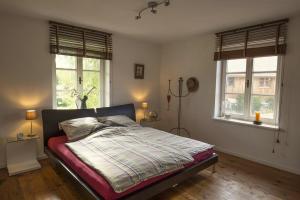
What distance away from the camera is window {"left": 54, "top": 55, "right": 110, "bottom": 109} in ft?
11.5

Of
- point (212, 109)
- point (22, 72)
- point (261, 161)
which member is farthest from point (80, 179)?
point (261, 161)

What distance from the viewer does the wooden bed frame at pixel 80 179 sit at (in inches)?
76.1

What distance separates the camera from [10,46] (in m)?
2.92

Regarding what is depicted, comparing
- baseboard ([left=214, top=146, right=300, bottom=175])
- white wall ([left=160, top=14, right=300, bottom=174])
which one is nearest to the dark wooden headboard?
white wall ([left=160, top=14, right=300, bottom=174])

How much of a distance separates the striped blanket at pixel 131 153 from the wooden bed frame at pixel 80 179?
129 mm

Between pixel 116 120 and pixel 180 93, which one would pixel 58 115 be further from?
pixel 180 93

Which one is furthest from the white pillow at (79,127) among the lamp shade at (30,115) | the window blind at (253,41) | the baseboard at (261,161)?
the window blind at (253,41)

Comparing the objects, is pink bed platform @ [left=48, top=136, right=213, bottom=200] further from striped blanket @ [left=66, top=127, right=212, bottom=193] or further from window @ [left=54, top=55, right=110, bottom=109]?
window @ [left=54, top=55, right=110, bottom=109]

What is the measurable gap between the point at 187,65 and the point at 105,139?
2.62 meters

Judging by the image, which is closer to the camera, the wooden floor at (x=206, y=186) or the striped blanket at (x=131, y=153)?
the striped blanket at (x=131, y=153)

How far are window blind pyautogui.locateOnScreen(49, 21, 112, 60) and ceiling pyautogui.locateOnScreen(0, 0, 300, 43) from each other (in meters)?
0.18

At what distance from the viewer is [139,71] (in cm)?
456

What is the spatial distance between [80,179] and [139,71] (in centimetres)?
298

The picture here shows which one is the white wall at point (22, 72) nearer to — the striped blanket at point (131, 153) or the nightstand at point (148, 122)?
the striped blanket at point (131, 153)
